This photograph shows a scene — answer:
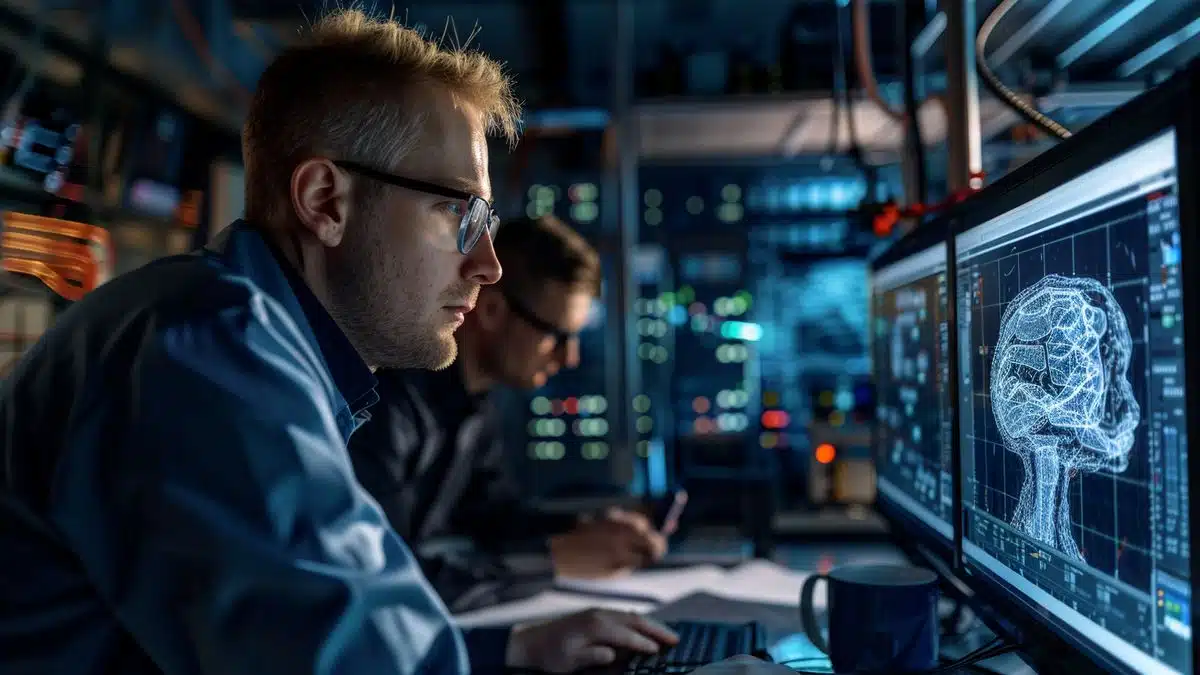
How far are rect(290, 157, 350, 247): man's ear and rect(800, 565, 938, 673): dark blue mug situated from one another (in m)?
0.54

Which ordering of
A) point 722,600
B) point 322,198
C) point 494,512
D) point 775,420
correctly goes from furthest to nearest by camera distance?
point 775,420, point 494,512, point 722,600, point 322,198

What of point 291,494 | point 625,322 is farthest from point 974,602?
point 625,322

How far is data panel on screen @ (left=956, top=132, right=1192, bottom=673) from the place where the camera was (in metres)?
0.43

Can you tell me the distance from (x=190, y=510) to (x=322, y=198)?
33 cm

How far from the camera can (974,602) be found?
2.56ft

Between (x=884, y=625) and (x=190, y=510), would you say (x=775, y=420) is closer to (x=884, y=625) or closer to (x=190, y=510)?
(x=884, y=625)

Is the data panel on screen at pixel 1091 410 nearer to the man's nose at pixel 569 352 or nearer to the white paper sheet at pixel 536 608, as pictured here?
the white paper sheet at pixel 536 608

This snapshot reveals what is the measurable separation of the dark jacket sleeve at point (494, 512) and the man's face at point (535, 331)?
125 mm

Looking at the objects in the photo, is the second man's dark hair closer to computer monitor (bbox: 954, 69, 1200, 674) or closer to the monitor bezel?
the monitor bezel

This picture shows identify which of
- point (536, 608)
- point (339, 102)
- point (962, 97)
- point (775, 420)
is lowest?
point (536, 608)

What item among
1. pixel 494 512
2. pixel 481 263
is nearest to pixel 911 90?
pixel 481 263

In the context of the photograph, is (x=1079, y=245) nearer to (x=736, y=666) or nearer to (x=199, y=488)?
(x=736, y=666)

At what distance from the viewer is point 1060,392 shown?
0.56 meters

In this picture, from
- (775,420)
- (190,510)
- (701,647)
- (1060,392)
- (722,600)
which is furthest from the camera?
(775,420)
